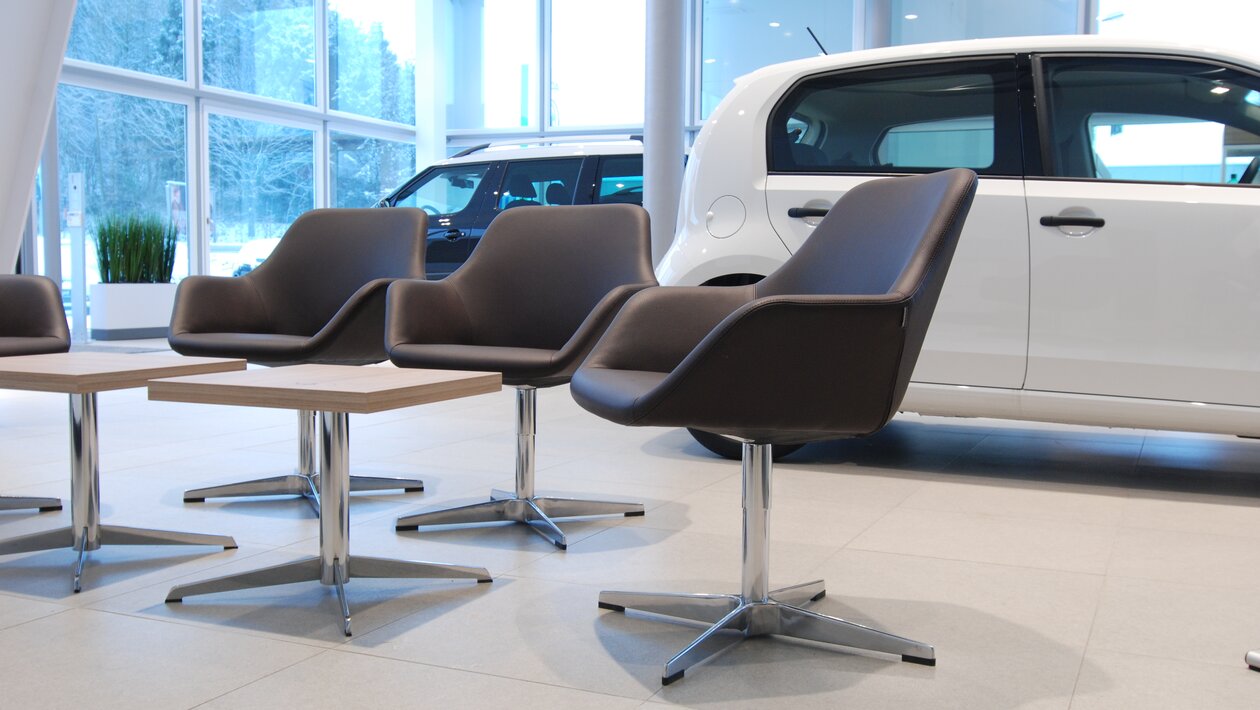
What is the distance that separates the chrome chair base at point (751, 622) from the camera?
1.90m

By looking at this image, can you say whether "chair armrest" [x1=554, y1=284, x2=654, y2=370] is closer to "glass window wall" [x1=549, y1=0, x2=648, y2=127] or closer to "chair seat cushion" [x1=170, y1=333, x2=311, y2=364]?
"chair seat cushion" [x1=170, y1=333, x2=311, y2=364]

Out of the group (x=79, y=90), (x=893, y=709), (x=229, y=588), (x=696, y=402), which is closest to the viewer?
(x=893, y=709)

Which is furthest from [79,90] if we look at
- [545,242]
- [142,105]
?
[545,242]

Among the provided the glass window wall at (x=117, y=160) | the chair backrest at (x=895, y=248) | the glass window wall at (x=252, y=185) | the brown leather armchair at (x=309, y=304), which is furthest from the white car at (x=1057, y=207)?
the glass window wall at (x=252, y=185)

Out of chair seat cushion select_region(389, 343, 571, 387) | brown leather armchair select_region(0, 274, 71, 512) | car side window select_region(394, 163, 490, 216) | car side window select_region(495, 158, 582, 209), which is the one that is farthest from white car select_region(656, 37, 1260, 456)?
car side window select_region(394, 163, 490, 216)

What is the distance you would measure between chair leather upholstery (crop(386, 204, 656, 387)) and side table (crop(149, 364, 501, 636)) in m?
0.88

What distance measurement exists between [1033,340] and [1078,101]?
2.55 ft

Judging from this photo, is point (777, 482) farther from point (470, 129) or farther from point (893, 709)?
point (470, 129)

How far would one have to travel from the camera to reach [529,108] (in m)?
13.3

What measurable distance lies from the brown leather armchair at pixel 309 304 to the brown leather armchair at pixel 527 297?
0.23 m

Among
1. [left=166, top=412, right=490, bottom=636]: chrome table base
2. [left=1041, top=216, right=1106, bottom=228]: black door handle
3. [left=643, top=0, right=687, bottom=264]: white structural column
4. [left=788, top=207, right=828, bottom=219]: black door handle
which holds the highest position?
[left=643, top=0, right=687, bottom=264]: white structural column

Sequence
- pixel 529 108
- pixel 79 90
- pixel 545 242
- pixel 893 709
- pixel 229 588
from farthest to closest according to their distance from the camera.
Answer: pixel 529 108 → pixel 79 90 → pixel 545 242 → pixel 229 588 → pixel 893 709

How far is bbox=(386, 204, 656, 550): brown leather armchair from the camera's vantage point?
2.96 meters

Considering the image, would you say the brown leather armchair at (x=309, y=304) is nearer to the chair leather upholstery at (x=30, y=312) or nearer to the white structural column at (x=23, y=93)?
the chair leather upholstery at (x=30, y=312)
